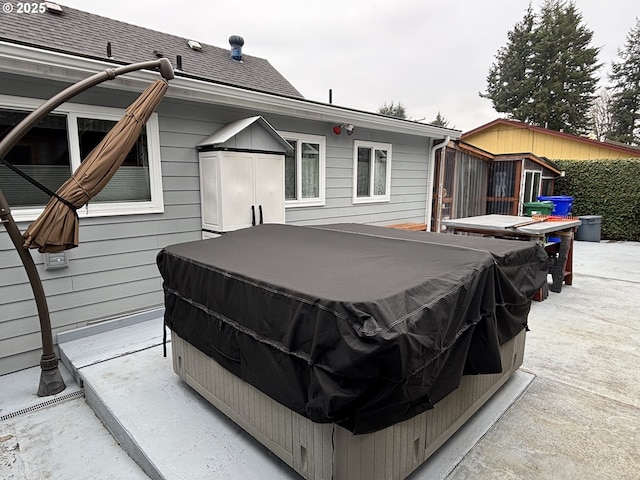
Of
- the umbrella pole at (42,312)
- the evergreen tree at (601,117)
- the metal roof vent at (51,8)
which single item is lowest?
the umbrella pole at (42,312)

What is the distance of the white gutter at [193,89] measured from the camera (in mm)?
2751

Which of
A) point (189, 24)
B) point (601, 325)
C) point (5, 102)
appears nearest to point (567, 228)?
point (601, 325)

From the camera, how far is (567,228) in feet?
17.4

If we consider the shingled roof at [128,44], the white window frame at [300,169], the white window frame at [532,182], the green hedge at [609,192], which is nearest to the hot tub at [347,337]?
the shingled roof at [128,44]

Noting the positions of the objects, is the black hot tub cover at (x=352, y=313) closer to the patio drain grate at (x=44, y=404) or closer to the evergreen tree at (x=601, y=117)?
the patio drain grate at (x=44, y=404)

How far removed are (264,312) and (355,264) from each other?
60 cm

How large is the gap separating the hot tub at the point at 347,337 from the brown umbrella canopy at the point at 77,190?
0.67 metres

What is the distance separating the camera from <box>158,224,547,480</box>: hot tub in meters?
1.40

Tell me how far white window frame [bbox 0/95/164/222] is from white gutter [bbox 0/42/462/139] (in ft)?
0.75

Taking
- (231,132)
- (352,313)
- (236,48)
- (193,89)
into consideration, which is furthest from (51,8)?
(352,313)

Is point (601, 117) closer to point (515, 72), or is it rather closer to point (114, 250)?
point (515, 72)

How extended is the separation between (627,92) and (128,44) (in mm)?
26280

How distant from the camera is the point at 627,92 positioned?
21.0 meters

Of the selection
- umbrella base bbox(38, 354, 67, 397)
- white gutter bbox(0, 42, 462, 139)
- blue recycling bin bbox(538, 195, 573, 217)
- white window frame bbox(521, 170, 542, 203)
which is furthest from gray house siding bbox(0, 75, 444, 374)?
blue recycling bin bbox(538, 195, 573, 217)
